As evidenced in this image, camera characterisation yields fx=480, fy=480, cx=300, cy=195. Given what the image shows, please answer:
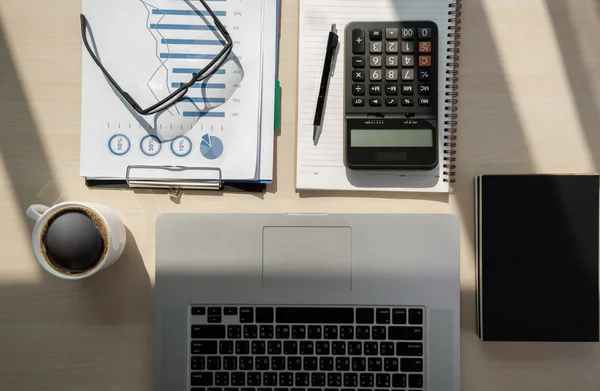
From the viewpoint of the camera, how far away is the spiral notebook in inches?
24.6

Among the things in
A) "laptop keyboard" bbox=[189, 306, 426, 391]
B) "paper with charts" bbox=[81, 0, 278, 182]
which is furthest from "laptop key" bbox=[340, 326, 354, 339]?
"paper with charts" bbox=[81, 0, 278, 182]

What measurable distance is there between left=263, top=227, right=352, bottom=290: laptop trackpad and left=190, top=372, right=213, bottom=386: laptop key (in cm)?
13

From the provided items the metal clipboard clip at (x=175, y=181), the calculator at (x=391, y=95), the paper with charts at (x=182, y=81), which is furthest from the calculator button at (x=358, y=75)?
the metal clipboard clip at (x=175, y=181)

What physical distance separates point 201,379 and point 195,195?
24cm

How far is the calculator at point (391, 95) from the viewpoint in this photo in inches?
24.0

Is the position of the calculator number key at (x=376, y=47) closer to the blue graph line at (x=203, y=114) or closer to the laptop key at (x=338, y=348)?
the blue graph line at (x=203, y=114)

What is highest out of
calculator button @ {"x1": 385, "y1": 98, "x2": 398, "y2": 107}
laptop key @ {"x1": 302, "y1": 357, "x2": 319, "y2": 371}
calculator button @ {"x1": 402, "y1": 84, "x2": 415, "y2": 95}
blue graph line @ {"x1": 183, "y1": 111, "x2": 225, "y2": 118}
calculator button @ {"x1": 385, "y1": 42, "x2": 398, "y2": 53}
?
calculator button @ {"x1": 385, "y1": 42, "x2": 398, "y2": 53}

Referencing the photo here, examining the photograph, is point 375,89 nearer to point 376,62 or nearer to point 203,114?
point 376,62

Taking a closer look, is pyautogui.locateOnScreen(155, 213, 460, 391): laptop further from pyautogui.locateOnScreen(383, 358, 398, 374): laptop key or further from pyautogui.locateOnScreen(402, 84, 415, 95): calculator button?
pyautogui.locateOnScreen(402, 84, 415, 95): calculator button

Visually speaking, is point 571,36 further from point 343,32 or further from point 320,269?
point 320,269

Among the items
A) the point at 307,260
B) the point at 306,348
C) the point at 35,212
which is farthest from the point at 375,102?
the point at 35,212

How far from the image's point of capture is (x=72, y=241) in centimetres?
55

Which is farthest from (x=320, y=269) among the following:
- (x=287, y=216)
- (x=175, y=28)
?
(x=175, y=28)

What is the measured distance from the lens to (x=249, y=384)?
0.60 metres
